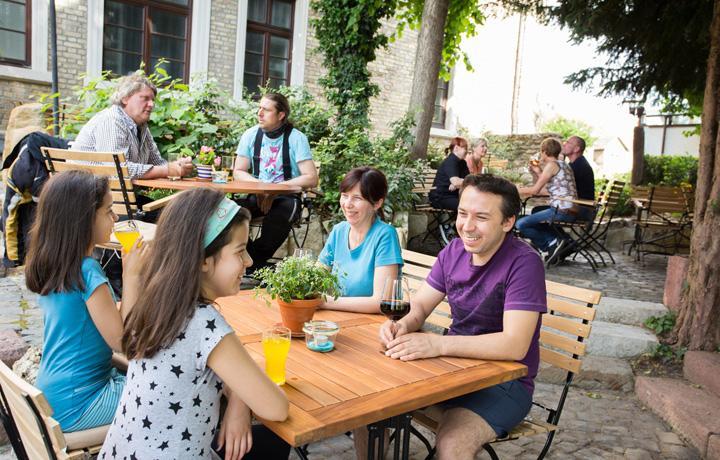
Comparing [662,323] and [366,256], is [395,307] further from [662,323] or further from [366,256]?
[662,323]

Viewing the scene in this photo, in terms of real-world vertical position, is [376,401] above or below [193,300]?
below

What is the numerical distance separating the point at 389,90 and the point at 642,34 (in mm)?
7162

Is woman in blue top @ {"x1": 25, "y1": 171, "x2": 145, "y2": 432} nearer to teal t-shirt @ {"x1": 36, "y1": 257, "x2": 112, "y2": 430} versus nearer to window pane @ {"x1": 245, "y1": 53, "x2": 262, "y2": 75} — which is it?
teal t-shirt @ {"x1": 36, "y1": 257, "x2": 112, "y2": 430}

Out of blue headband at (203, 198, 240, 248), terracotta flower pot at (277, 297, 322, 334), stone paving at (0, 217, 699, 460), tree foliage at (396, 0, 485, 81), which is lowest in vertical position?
stone paving at (0, 217, 699, 460)

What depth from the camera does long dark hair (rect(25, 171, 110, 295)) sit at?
1948 millimetres

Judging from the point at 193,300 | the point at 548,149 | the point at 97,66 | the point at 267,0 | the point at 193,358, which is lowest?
the point at 193,358

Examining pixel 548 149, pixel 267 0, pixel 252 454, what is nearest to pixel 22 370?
pixel 252 454

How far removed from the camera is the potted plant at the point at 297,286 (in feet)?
6.82

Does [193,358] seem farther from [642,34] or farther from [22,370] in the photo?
[642,34]

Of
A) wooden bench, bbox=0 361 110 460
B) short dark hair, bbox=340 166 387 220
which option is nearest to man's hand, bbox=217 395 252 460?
wooden bench, bbox=0 361 110 460

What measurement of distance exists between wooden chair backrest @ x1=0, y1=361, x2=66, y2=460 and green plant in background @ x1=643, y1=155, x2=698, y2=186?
40.9ft

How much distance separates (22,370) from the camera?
2416 mm

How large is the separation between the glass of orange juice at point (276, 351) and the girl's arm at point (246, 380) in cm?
18

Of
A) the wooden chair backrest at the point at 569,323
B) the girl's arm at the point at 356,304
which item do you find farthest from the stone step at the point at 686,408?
the girl's arm at the point at 356,304
